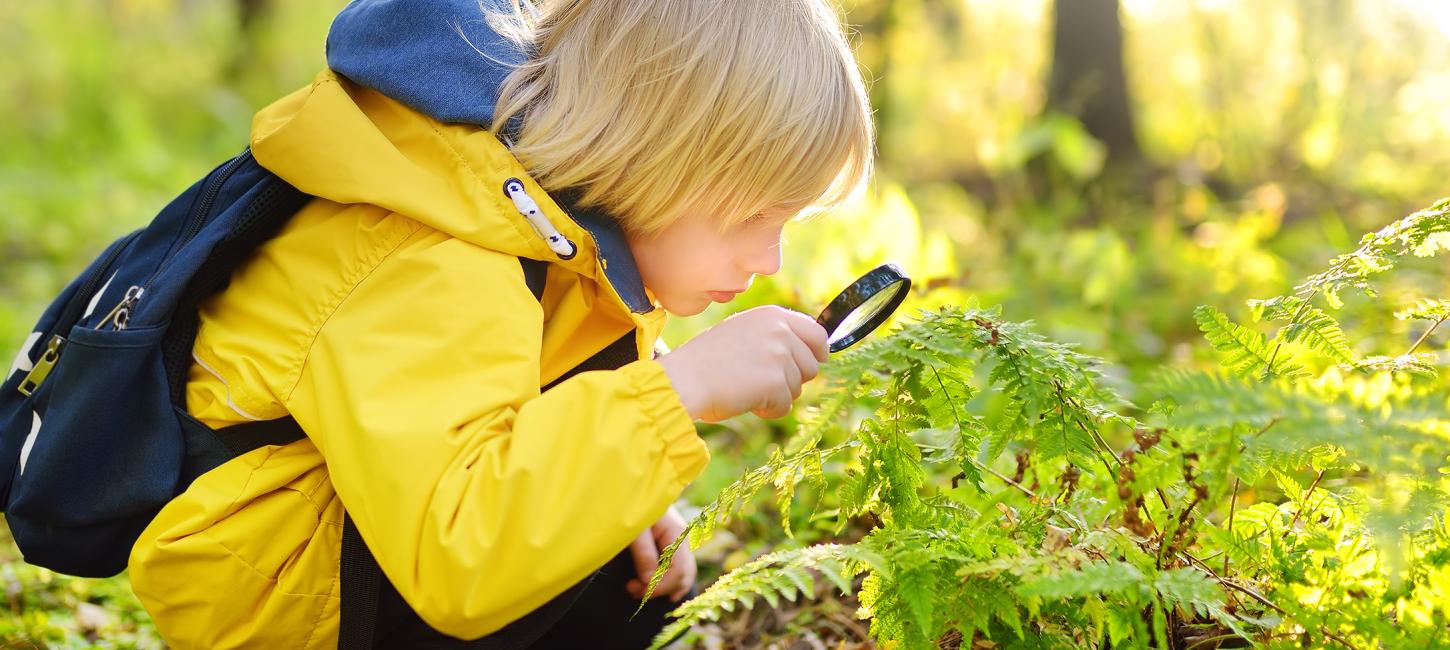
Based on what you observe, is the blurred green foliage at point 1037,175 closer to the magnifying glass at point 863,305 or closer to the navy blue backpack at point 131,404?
the magnifying glass at point 863,305

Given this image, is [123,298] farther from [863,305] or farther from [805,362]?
[863,305]

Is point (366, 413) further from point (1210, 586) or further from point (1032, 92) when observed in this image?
point (1032, 92)

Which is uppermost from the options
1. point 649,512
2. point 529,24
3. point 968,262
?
point 529,24

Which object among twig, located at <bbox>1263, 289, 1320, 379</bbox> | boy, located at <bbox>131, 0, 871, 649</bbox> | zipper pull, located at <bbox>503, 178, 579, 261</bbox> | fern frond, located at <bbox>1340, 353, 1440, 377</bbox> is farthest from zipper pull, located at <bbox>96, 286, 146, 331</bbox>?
fern frond, located at <bbox>1340, 353, 1440, 377</bbox>

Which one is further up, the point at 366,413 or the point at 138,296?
the point at 138,296

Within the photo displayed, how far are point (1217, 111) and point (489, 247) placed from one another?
5522mm

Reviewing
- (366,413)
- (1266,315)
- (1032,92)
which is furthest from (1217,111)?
(366,413)

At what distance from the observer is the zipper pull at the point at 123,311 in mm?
1753

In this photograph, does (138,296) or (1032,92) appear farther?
(1032,92)

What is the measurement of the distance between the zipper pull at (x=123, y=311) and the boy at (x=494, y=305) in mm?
111

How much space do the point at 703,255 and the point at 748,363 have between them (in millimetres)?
350

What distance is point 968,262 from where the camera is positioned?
511cm

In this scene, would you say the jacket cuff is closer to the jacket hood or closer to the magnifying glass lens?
the jacket hood

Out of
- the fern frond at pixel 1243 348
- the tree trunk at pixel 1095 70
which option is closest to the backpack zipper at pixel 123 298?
the fern frond at pixel 1243 348
